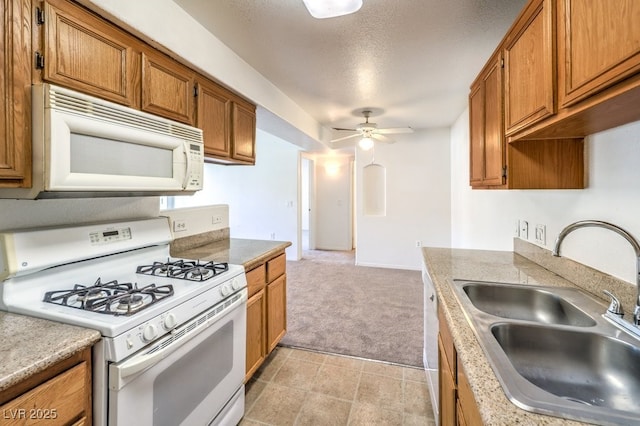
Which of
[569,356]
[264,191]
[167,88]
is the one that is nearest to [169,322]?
[167,88]

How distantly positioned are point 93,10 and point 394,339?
9.89 feet

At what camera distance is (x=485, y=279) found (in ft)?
5.10

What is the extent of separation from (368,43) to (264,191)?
4.21m

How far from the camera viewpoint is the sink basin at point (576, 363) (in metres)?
0.89

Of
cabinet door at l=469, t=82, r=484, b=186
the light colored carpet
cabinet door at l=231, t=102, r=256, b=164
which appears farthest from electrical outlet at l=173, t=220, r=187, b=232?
cabinet door at l=469, t=82, r=484, b=186

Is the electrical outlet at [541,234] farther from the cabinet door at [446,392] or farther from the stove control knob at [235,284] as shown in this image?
the stove control knob at [235,284]

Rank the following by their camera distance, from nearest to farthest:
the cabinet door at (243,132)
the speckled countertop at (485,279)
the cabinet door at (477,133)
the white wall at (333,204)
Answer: the speckled countertop at (485,279) → the cabinet door at (477,133) → the cabinet door at (243,132) → the white wall at (333,204)

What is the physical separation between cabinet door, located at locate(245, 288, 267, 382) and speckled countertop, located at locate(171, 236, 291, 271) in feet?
0.87

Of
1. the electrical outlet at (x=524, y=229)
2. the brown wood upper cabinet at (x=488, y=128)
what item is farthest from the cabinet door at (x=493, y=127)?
the electrical outlet at (x=524, y=229)

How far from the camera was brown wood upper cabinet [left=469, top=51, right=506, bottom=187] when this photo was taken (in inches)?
61.8

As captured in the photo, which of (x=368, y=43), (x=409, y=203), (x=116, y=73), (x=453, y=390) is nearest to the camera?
(x=453, y=390)

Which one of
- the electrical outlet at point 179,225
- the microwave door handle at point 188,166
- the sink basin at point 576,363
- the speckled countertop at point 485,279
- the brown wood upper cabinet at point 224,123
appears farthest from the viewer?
the electrical outlet at point 179,225

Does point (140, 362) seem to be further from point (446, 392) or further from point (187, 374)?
point (446, 392)

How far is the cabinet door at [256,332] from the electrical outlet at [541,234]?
1863 mm
